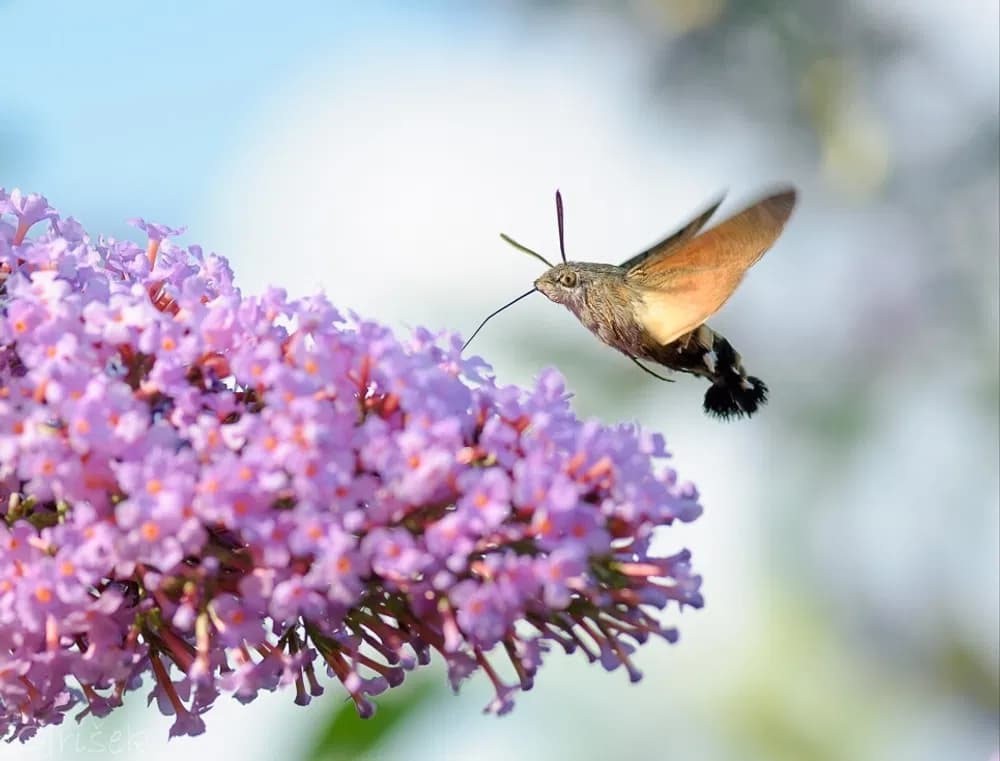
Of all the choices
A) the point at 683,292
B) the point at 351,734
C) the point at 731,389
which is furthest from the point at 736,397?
the point at 351,734

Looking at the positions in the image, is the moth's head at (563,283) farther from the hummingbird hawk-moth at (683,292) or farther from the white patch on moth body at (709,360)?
the white patch on moth body at (709,360)

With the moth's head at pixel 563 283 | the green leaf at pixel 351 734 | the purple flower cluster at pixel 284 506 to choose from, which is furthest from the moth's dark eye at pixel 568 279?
the green leaf at pixel 351 734

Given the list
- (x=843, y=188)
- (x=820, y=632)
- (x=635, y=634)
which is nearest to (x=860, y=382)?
(x=843, y=188)

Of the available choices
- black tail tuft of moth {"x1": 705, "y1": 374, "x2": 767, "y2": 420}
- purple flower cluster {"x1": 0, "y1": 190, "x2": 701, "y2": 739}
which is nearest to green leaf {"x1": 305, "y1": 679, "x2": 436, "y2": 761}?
purple flower cluster {"x1": 0, "y1": 190, "x2": 701, "y2": 739}

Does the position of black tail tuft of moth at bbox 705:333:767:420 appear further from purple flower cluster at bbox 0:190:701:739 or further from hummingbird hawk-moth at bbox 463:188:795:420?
purple flower cluster at bbox 0:190:701:739

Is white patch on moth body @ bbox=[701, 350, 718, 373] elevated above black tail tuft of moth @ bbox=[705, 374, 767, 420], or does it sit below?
above

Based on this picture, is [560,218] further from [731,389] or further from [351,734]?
[351,734]

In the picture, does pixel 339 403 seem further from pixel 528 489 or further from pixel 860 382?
pixel 860 382

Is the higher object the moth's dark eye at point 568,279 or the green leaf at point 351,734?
the moth's dark eye at point 568,279
